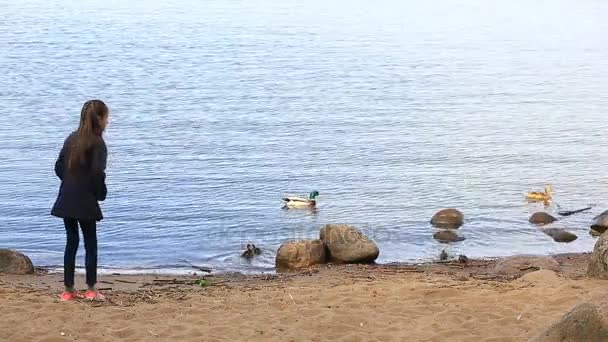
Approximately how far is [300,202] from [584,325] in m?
13.9

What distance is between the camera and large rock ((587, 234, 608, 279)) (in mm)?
11641

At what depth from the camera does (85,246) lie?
33.1ft

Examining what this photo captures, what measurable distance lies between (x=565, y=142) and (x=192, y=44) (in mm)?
26491

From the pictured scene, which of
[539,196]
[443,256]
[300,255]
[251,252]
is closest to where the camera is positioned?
[300,255]

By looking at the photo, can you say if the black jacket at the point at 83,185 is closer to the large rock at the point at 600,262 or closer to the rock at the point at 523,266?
the large rock at the point at 600,262

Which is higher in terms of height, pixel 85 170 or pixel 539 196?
pixel 85 170

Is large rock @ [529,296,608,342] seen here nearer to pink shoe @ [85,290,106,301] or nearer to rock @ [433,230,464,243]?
pink shoe @ [85,290,106,301]

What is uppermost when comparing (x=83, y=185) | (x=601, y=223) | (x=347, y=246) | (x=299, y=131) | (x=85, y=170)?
(x=299, y=131)

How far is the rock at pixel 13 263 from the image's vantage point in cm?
1401

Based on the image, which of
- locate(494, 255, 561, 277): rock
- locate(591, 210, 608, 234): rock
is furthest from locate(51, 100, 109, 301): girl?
locate(591, 210, 608, 234): rock

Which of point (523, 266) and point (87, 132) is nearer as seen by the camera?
point (87, 132)

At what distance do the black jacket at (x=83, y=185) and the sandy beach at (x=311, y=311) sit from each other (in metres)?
0.95

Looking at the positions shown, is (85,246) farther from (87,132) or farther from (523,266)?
(523,266)

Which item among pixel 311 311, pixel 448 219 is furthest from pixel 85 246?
pixel 448 219
